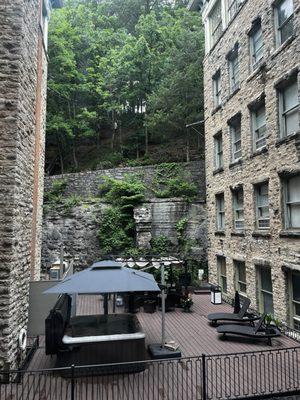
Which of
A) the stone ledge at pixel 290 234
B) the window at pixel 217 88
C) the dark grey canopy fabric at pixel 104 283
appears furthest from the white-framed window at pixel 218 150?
the dark grey canopy fabric at pixel 104 283

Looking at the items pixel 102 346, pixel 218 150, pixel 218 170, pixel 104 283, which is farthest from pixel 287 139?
pixel 102 346

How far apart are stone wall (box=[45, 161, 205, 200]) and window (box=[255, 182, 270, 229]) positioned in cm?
876

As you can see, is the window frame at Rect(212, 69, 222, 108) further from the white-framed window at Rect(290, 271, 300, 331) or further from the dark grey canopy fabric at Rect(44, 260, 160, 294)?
the dark grey canopy fabric at Rect(44, 260, 160, 294)

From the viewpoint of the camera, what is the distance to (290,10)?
1116 centimetres

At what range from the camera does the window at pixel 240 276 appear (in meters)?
14.0

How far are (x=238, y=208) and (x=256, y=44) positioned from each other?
23.7ft

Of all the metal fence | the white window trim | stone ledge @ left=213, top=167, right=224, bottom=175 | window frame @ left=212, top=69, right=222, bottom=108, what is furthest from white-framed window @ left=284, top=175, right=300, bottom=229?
window frame @ left=212, top=69, right=222, bottom=108

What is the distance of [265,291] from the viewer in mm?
12195

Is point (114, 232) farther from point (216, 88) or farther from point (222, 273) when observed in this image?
point (216, 88)

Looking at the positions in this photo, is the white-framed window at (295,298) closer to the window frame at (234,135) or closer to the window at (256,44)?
the window frame at (234,135)

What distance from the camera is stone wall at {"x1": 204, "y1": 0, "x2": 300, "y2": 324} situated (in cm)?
1066

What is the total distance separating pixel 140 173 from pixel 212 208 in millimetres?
6856

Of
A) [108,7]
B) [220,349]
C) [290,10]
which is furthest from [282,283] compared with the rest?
[108,7]

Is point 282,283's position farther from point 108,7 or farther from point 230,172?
point 108,7
